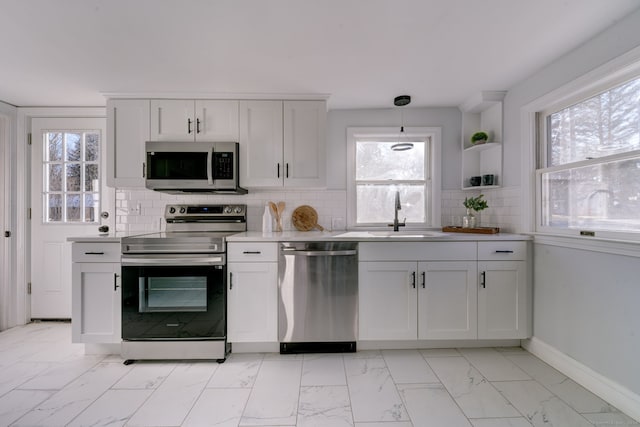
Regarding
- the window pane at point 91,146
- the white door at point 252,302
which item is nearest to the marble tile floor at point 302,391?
the white door at point 252,302

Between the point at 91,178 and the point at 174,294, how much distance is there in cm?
188

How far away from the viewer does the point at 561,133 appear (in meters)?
2.19

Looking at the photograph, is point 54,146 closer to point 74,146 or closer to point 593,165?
point 74,146

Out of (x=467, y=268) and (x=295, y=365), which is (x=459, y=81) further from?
(x=295, y=365)

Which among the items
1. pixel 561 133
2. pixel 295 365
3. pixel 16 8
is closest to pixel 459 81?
pixel 561 133

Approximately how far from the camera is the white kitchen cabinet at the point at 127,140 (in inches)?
102

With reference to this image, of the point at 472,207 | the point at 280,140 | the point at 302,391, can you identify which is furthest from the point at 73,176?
the point at 472,207

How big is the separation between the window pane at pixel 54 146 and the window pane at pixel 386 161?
10.6ft

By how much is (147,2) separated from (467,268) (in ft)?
9.13

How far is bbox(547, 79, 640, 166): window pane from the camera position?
1.69 m

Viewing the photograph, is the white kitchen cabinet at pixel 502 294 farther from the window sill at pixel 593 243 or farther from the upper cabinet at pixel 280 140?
the upper cabinet at pixel 280 140

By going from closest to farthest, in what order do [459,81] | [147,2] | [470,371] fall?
1. [147,2]
2. [470,371]
3. [459,81]

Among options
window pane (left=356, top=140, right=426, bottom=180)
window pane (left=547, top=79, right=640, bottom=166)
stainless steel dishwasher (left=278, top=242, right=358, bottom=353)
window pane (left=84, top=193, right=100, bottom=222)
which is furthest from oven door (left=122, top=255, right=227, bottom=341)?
window pane (left=547, top=79, right=640, bottom=166)

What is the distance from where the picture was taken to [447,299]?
2.32 meters
